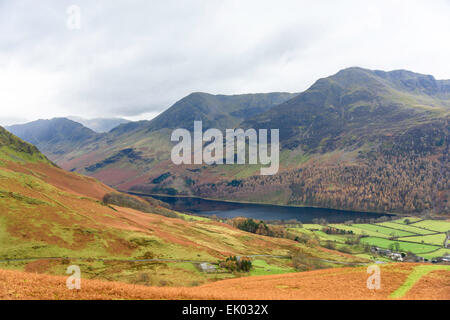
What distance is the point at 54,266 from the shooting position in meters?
49.7

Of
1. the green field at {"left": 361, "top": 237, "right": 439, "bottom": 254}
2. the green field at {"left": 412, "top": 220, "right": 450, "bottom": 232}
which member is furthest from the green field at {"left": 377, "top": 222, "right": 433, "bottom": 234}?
the green field at {"left": 361, "top": 237, "right": 439, "bottom": 254}

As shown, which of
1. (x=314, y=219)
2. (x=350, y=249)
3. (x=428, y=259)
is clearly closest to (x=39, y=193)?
(x=350, y=249)

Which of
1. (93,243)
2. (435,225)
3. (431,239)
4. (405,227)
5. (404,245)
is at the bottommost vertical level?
(405,227)

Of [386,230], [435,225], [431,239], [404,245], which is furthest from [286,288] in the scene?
[435,225]

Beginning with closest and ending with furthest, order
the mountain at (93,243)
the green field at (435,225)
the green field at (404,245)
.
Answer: the mountain at (93,243) < the green field at (404,245) < the green field at (435,225)

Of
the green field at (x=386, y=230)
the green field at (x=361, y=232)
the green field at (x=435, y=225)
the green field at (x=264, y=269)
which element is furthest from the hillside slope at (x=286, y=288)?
the green field at (x=435, y=225)

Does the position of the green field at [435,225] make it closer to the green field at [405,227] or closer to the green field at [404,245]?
the green field at [405,227]

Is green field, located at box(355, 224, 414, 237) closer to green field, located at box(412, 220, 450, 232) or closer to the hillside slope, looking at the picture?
green field, located at box(412, 220, 450, 232)

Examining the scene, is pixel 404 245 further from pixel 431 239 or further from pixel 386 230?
pixel 386 230

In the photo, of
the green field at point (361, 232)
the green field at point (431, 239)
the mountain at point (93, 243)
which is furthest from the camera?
the green field at point (361, 232)

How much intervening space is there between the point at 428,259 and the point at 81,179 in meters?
169

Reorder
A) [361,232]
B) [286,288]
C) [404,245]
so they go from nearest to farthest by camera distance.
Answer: [286,288] < [404,245] < [361,232]

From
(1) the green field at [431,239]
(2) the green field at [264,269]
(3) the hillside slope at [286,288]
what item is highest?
(3) the hillside slope at [286,288]

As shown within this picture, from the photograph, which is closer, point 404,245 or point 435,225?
point 404,245
